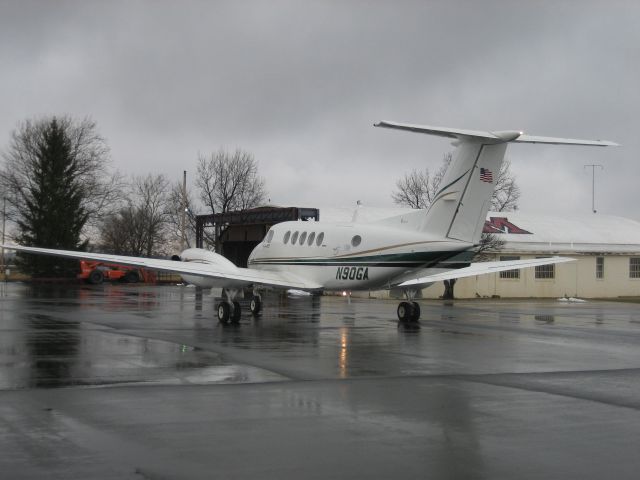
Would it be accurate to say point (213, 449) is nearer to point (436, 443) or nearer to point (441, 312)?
point (436, 443)

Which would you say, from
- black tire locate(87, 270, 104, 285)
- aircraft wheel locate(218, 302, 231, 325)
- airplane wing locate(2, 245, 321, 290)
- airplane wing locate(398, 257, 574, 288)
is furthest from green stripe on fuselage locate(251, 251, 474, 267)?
black tire locate(87, 270, 104, 285)

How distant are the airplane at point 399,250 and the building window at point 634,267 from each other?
101 ft

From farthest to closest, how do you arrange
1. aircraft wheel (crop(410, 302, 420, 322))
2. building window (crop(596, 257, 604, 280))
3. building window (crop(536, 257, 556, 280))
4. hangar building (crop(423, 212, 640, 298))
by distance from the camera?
building window (crop(596, 257, 604, 280)) → building window (crop(536, 257, 556, 280)) → hangar building (crop(423, 212, 640, 298)) → aircraft wheel (crop(410, 302, 420, 322))

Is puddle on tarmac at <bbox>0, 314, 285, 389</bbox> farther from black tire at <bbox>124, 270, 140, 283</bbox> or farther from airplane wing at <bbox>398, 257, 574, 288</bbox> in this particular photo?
black tire at <bbox>124, 270, 140, 283</bbox>

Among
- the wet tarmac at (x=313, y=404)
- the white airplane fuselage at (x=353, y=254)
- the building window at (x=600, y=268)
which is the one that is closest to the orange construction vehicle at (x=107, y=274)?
the building window at (x=600, y=268)

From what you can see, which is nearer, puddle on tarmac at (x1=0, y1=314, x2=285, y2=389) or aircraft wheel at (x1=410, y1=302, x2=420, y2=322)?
puddle on tarmac at (x1=0, y1=314, x2=285, y2=389)

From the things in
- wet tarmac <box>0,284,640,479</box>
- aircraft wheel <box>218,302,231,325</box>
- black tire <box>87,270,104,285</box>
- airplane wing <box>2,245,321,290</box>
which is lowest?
wet tarmac <box>0,284,640,479</box>

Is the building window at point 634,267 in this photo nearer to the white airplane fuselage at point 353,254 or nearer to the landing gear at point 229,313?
the white airplane fuselage at point 353,254

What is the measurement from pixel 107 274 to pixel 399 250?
1712 inches

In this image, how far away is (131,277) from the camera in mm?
62875

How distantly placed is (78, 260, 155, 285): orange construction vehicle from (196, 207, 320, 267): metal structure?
6307 millimetres

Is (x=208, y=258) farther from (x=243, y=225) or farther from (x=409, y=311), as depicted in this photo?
(x=243, y=225)

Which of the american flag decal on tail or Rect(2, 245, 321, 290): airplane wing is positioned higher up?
the american flag decal on tail

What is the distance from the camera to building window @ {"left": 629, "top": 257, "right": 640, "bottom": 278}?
172 ft
